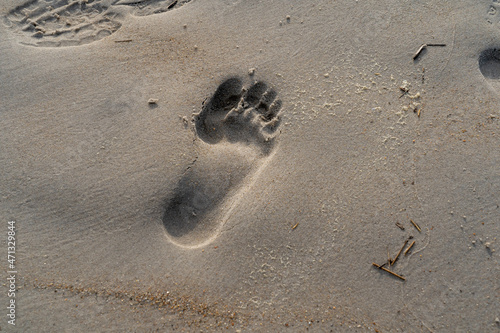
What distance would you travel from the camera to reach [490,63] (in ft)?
9.10

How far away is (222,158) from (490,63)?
2339 millimetres

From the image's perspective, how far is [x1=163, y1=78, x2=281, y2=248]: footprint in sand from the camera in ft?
7.89

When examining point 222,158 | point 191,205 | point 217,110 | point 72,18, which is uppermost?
point 72,18

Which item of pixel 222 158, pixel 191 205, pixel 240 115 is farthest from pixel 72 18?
pixel 191 205

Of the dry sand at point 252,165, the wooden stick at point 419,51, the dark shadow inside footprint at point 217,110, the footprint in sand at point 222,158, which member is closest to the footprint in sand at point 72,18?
the dry sand at point 252,165

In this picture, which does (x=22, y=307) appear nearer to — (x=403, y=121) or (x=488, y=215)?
(x=403, y=121)

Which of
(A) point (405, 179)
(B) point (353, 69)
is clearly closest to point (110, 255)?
(A) point (405, 179)

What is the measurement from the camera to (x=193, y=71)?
8.98 feet

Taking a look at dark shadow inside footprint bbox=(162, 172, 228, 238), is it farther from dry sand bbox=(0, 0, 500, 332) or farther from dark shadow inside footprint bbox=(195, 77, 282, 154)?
dark shadow inside footprint bbox=(195, 77, 282, 154)

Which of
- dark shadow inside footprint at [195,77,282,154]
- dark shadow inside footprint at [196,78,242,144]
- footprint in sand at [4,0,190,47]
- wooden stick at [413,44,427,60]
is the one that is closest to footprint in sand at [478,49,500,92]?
wooden stick at [413,44,427,60]

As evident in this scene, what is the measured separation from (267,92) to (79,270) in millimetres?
1878

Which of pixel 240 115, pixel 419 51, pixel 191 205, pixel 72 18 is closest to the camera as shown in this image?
pixel 191 205

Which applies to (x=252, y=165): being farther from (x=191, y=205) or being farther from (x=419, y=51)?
(x=419, y=51)

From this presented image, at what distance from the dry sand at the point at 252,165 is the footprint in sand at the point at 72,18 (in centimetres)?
2
